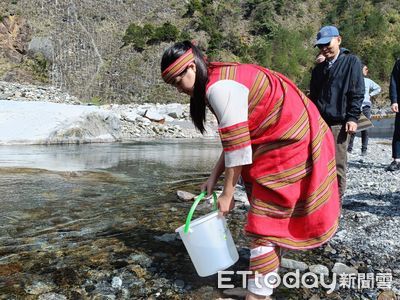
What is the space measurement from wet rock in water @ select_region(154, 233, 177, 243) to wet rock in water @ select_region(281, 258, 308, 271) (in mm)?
830

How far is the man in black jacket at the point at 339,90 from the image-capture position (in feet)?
8.84

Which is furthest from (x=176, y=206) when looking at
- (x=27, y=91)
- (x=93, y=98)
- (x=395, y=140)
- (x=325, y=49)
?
(x=93, y=98)

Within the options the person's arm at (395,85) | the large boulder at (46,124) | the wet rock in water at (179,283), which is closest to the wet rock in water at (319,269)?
the wet rock in water at (179,283)

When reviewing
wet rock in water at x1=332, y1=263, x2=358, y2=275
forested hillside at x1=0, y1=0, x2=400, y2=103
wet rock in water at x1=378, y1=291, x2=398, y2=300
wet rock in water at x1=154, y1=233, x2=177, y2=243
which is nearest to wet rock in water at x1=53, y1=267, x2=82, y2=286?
wet rock in water at x1=154, y1=233, x2=177, y2=243

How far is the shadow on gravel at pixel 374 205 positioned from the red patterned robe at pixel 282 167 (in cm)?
185

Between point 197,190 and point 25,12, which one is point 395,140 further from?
point 25,12

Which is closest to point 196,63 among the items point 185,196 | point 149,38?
point 185,196

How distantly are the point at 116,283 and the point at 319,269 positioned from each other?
113 centimetres

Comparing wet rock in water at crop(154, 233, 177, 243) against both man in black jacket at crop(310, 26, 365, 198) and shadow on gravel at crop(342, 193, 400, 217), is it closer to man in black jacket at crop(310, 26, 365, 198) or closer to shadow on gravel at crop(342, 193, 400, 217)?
man in black jacket at crop(310, 26, 365, 198)

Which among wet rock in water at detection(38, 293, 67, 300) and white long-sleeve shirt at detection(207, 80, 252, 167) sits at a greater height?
white long-sleeve shirt at detection(207, 80, 252, 167)

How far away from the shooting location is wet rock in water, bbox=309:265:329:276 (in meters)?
2.18

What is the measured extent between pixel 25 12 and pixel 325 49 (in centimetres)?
4011

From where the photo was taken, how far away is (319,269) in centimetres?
222

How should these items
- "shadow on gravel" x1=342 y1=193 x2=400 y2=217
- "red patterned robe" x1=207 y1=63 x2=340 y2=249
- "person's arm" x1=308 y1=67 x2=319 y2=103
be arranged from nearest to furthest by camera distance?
"red patterned robe" x1=207 y1=63 x2=340 y2=249, "person's arm" x1=308 y1=67 x2=319 y2=103, "shadow on gravel" x1=342 y1=193 x2=400 y2=217
